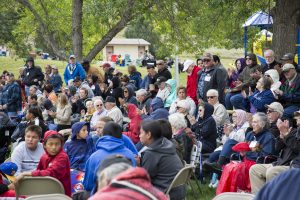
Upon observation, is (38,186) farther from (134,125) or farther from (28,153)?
(134,125)

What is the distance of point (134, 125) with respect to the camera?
1034cm

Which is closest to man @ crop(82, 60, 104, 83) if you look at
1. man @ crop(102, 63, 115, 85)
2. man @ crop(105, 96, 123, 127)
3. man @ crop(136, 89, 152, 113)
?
man @ crop(102, 63, 115, 85)

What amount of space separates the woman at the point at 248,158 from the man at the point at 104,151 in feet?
6.53

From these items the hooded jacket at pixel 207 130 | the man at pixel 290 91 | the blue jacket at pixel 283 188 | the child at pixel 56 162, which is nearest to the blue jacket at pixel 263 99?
the man at pixel 290 91

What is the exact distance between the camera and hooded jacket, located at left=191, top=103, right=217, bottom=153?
934 cm

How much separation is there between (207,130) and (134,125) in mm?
1524

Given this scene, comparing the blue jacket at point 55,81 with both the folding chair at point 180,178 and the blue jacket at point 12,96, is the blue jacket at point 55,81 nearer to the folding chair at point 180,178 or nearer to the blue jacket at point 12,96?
the blue jacket at point 12,96

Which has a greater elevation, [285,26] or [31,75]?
[285,26]

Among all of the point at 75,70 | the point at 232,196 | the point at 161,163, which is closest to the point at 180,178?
the point at 161,163

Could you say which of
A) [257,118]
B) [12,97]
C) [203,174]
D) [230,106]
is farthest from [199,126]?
[12,97]

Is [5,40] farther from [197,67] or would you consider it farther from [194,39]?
[197,67]

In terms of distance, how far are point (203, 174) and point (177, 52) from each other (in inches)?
334

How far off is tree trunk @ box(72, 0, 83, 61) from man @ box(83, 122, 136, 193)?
12.4 metres

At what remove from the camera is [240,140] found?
873 cm
